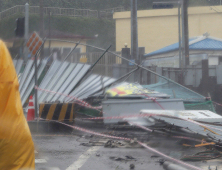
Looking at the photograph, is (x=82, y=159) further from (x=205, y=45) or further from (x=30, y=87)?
(x=205, y=45)

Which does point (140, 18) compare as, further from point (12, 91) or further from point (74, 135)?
point (12, 91)

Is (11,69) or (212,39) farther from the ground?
(212,39)

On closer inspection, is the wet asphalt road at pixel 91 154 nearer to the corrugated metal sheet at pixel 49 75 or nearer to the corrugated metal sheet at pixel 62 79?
the corrugated metal sheet at pixel 62 79

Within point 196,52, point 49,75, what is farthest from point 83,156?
point 196,52

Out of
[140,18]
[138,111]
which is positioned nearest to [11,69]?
[138,111]

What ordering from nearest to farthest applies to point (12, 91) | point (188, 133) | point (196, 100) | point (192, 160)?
point (12, 91) < point (192, 160) < point (188, 133) < point (196, 100)

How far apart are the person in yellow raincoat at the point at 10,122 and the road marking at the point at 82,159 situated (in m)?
2.78

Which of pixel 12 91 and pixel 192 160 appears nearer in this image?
pixel 12 91

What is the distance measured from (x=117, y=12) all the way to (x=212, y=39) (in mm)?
8782

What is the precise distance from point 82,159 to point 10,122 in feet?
11.2

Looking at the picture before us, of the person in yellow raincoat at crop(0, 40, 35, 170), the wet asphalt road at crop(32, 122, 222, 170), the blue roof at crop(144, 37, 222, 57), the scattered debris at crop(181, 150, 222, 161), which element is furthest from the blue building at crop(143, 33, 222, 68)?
the person in yellow raincoat at crop(0, 40, 35, 170)

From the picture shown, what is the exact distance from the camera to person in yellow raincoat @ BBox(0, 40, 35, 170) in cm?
204

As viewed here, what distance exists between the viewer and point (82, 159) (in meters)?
5.38

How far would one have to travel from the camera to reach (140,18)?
117 ft
